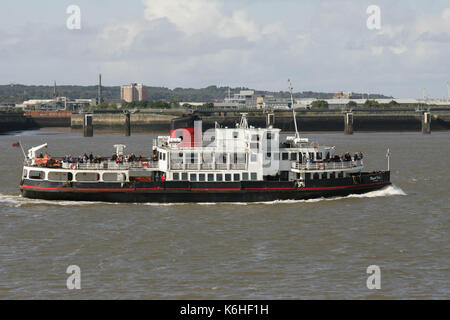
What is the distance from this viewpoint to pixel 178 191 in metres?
50.4

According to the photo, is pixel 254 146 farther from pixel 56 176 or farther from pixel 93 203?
pixel 56 176

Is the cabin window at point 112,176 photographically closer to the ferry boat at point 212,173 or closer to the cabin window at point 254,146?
the ferry boat at point 212,173

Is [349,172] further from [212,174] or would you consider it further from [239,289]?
[239,289]

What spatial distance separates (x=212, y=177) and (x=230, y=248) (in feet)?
46.5

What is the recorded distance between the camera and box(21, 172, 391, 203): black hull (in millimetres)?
50438

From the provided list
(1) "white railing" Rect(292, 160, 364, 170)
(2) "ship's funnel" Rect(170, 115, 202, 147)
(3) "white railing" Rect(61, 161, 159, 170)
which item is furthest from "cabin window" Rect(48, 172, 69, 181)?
(1) "white railing" Rect(292, 160, 364, 170)

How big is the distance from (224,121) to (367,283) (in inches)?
6014

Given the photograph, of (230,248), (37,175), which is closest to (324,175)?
(230,248)

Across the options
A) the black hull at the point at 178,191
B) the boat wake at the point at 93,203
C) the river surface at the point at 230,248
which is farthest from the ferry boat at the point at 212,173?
the river surface at the point at 230,248

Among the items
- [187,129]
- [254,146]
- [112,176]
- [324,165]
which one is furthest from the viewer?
[112,176]

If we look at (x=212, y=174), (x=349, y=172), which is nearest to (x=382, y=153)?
(x=349, y=172)

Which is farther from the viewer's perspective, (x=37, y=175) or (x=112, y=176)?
(x=112, y=176)

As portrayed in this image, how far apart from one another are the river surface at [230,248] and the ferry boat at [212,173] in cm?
90

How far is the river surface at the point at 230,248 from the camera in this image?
30125 mm
